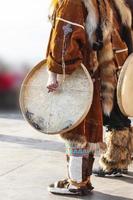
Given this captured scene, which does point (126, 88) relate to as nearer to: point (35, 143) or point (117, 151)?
point (117, 151)

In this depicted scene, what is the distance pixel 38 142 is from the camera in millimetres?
6406

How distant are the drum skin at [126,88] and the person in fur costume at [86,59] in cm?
9

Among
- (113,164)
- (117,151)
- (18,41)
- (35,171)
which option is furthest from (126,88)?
(18,41)

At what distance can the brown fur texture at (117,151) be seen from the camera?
494 centimetres

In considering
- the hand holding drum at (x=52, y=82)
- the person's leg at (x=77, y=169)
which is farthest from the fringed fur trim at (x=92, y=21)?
the person's leg at (x=77, y=169)

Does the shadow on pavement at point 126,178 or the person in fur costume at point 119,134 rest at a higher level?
the person in fur costume at point 119,134

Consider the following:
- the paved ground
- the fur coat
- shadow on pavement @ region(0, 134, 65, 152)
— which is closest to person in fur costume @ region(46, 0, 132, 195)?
the fur coat

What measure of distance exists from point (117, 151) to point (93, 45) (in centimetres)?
106

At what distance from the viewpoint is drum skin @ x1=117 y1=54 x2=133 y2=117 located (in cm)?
445

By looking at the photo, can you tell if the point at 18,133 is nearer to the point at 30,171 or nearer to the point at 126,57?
the point at 30,171

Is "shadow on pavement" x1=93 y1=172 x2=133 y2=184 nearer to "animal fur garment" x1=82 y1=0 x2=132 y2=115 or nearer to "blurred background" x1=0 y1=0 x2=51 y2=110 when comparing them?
"animal fur garment" x1=82 y1=0 x2=132 y2=115

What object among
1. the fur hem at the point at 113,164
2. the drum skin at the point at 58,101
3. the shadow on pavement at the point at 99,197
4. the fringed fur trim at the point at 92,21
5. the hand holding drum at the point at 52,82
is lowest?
the shadow on pavement at the point at 99,197

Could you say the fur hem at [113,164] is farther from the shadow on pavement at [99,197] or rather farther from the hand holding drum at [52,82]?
the hand holding drum at [52,82]

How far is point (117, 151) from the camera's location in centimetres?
496
